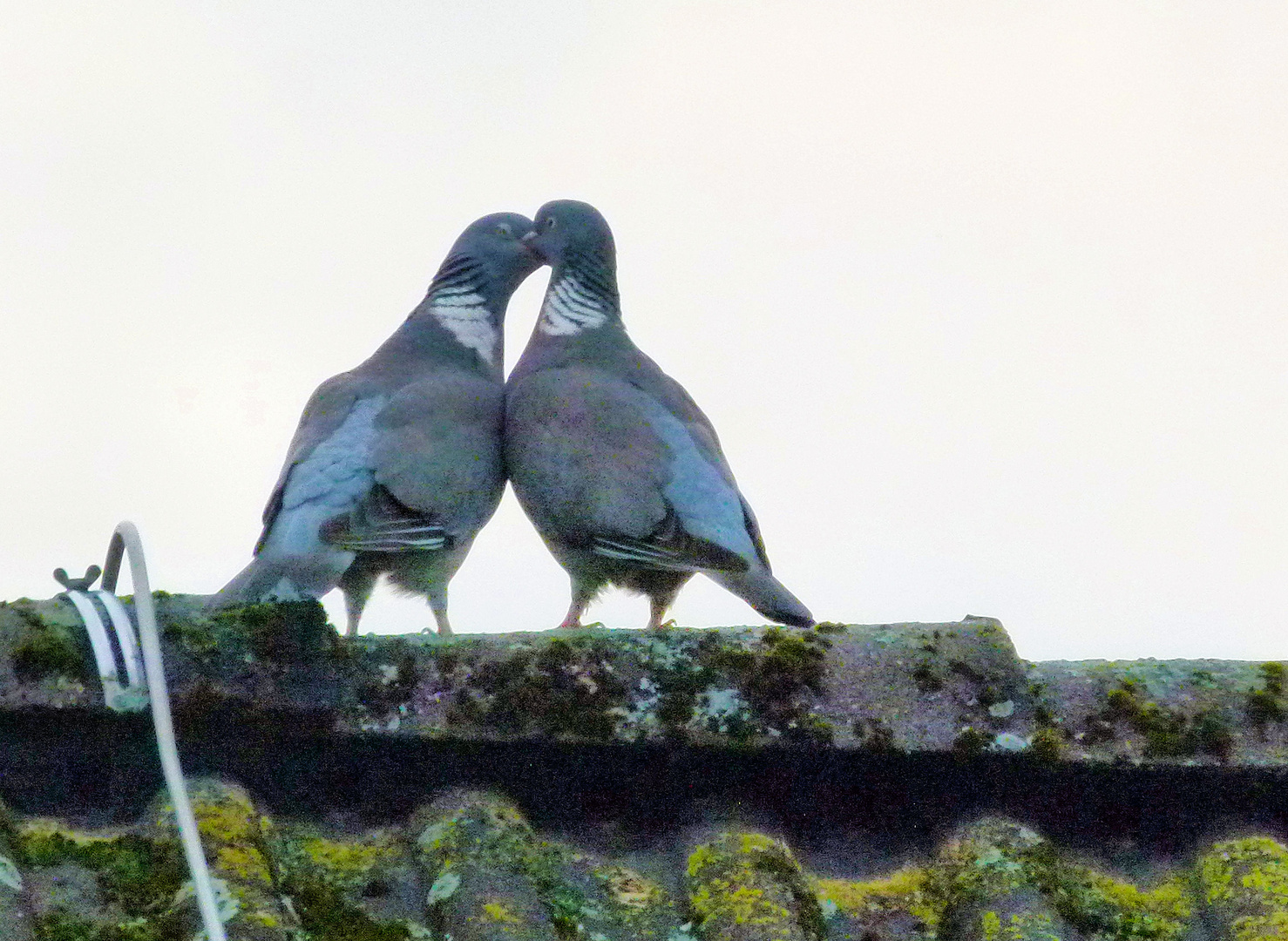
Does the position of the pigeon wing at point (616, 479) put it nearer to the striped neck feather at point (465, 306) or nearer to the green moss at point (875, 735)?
the striped neck feather at point (465, 306)

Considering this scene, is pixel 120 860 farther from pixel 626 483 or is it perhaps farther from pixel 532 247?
pixel 532 247

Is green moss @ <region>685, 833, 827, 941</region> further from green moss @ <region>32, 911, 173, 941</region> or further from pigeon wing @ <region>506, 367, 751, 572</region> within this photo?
pigeon wing @ <region>506, 367, 751, 572</region>

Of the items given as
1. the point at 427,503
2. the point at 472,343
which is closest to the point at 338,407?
the point at 427,503

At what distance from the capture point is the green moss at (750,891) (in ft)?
6.84

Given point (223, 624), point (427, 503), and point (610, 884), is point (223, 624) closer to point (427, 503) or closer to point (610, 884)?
point (610, 884)

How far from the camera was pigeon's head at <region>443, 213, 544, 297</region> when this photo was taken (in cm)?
607

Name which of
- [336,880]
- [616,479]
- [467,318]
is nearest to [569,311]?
[467,318]

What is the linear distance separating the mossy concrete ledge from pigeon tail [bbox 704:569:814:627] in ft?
5.96

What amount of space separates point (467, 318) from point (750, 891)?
12.6 feet

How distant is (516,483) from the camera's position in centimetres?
478

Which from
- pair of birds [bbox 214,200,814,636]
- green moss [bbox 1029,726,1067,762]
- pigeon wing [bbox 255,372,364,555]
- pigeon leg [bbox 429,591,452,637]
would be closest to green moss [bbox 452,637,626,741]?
green moss [bbox 1029,726,1067,762]

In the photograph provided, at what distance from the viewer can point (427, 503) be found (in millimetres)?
4621

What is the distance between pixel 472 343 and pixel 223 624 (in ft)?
11.1

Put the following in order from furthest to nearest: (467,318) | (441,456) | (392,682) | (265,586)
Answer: (467,318) < (441,456) < (265,586) < (392,682)
